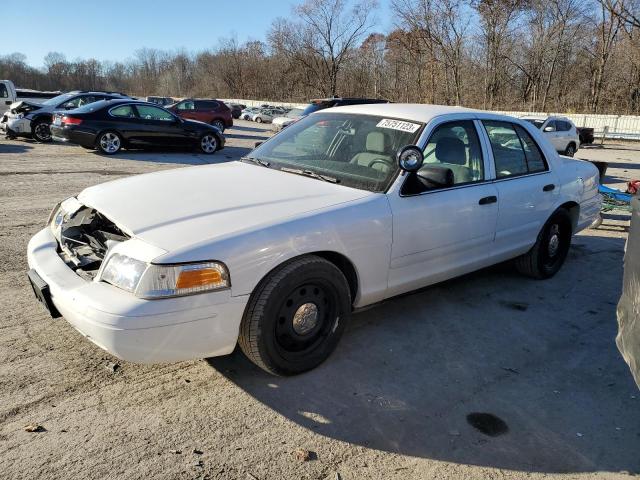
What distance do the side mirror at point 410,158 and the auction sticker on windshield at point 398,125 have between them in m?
0.42

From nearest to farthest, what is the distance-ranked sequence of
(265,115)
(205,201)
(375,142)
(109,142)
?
(205,201)
(375,142)
(109,142)
(265,115)

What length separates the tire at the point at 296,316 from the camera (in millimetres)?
2916

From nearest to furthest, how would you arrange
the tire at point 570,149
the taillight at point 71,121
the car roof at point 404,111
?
the car roof at point 404,111
the taillight at point 71,121
the tire at point 570,149

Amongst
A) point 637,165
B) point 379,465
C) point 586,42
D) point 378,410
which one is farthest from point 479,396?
point 586,42

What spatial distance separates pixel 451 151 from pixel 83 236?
2.81 meters

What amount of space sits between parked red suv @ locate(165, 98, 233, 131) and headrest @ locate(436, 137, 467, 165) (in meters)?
22.1

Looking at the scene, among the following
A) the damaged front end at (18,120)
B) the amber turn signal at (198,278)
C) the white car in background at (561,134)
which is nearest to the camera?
the amber turn signal at (198,278)

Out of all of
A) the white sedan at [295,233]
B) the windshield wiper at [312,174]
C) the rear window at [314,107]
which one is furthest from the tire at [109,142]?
the windshield wiper at [312,174]

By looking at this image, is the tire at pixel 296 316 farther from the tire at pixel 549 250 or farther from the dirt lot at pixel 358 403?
the tire at pixel 549 250

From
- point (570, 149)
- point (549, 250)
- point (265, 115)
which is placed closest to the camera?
point (549, 250)

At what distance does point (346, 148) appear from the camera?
4012 millimetres

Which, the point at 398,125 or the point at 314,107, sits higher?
the point at 314,107

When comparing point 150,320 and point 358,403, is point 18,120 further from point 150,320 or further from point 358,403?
point 358,403

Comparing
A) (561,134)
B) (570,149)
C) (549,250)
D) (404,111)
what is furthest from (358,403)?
(570,149)
